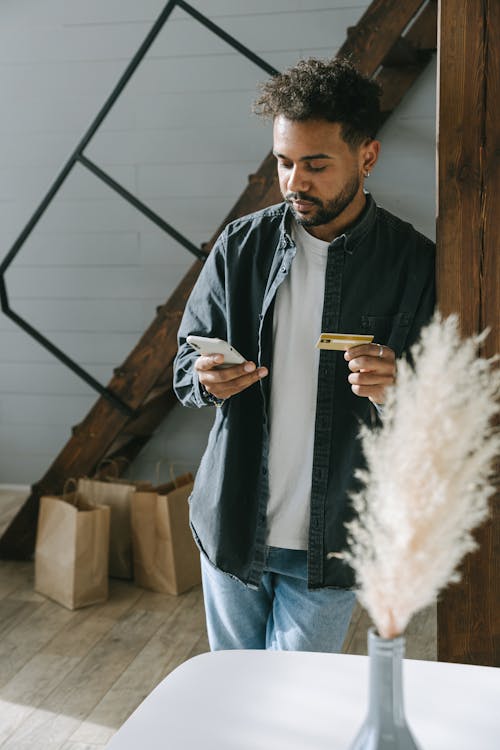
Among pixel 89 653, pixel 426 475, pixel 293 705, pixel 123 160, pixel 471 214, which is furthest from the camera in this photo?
pixel 123 160

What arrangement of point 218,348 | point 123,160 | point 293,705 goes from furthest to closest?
1. point 123,160
2. point 218,348
3. point 293,705

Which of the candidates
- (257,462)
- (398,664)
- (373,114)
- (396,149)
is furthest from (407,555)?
(396,149)

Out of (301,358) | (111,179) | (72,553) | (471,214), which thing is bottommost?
(72,553)

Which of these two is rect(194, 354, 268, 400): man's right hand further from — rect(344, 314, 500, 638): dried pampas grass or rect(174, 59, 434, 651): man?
rect(344, 314, 500, 638): dried pampas grass

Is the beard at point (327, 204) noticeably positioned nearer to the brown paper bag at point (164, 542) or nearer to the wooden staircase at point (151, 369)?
the wooden staircase at point (151, 369)

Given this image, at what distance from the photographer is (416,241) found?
1.58m

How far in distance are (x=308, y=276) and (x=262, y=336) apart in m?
0.14

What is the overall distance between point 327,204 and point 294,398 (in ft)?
1.17

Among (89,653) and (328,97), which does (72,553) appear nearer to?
(89,653)

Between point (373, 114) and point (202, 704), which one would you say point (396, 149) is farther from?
point (202, 704)

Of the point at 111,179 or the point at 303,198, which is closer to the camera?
the point at 303,198

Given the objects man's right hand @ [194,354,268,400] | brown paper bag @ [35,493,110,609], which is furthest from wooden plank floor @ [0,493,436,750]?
man's right hand @ [194,354,268,400]

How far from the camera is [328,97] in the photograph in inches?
59.1

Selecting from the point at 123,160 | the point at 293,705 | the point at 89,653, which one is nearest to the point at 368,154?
the point at 293,705
